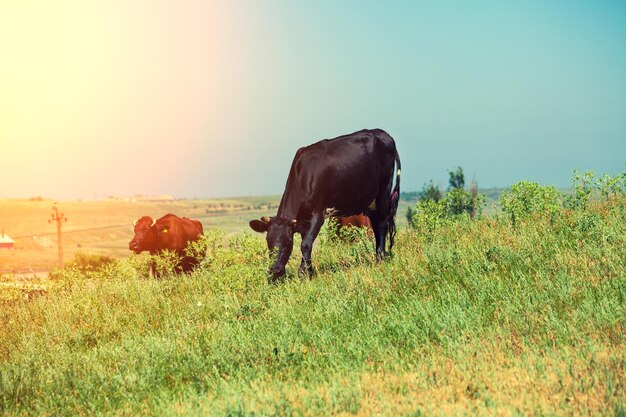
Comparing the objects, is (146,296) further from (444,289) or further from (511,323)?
(511,323)

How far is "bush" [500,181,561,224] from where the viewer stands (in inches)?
615

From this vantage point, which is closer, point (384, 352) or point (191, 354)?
point (384, 352)

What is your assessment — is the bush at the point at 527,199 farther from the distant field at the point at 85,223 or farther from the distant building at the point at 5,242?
the distant building at the point at 5,242

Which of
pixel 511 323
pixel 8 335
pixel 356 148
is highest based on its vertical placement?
pixel 356 148

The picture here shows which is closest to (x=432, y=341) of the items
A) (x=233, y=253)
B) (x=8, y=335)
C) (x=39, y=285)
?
(x=233, y=253)

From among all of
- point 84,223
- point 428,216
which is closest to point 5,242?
point 84,223

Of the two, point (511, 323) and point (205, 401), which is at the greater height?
point (511, 323)

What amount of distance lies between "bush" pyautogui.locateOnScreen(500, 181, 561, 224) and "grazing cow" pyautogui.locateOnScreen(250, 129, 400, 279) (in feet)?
9.17

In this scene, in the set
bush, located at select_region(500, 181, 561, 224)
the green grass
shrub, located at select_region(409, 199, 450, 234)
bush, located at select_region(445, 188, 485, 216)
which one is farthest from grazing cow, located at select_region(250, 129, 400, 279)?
bush, located at select_region(500, 181, 561, 224)

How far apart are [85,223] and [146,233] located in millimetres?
148400

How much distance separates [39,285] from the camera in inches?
612

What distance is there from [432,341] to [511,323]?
0.97 meters

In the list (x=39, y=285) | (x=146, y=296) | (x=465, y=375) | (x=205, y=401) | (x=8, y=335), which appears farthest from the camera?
(x=39, y=285)

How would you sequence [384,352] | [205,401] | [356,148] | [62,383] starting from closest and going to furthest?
[205,401], [384,352], [62,383], [356,148]
